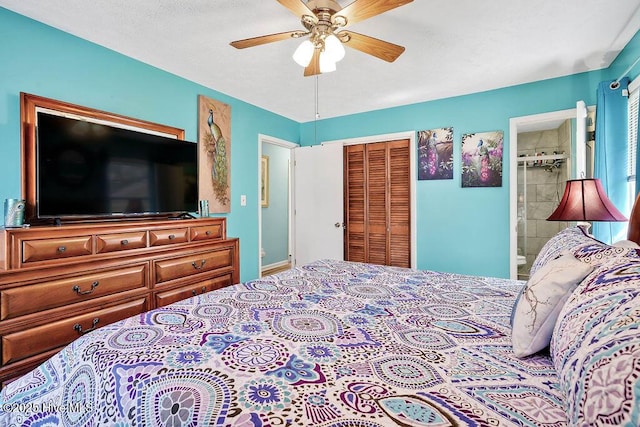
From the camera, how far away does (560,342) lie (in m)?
0.81

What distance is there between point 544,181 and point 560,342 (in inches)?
176

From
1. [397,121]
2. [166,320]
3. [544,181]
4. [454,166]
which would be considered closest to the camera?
[166,320]

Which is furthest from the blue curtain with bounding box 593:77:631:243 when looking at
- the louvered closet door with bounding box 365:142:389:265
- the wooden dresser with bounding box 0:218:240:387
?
the wooden dresser with bounding box 0:218:240:387

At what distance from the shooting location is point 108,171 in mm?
2293

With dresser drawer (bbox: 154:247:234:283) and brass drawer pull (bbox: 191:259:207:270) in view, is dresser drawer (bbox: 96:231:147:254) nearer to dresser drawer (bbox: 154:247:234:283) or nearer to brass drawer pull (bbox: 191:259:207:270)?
dresser drawer (bbox: 154:247:234:283)

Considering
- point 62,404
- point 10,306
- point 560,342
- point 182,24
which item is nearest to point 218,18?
point 182,24

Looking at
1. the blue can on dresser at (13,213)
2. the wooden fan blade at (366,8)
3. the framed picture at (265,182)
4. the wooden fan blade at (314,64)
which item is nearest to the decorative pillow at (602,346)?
the wooden fan blade at (366,8)

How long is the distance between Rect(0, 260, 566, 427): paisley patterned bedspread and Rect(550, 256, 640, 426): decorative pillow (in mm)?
119

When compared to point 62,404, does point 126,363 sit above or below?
above

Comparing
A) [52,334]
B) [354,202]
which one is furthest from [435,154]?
[52,334]

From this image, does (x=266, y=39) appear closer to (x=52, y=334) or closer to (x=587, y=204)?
(x=52, y=334)

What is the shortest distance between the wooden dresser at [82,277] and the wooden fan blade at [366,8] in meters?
1.97

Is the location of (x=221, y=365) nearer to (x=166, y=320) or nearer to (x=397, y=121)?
(x=166, y=320)

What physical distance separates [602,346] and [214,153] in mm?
3377
